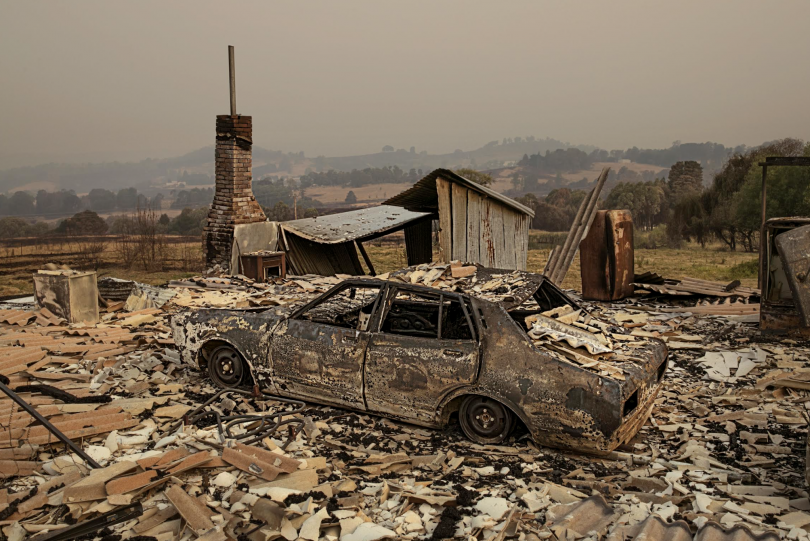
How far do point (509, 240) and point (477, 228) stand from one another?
864 millimetres

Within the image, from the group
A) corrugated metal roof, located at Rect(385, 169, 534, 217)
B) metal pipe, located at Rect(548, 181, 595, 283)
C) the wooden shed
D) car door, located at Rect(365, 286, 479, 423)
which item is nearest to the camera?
car door, located at Rect(365, 286, 479, 423)

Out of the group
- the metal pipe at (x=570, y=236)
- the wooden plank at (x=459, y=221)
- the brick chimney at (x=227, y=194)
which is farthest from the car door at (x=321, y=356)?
the brick chimney at (x=227, y=194)

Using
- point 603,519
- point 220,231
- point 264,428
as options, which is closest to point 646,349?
point 603,519

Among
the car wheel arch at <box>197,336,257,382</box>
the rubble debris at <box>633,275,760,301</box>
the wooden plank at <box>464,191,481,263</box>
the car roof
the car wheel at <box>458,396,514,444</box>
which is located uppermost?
the wooden plank at <box>464,191,481,263</box>

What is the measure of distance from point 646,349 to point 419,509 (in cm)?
271

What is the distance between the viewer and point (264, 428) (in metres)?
5.62

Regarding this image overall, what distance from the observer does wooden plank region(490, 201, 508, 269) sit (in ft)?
43.5

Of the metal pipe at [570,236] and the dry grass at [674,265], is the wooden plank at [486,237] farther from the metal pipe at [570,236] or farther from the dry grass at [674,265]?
the dry grass at [674,265]

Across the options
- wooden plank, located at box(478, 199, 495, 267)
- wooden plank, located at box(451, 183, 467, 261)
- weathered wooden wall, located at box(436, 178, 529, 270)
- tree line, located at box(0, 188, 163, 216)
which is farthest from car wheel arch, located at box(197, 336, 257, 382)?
tree line, located at box(0, 188, 163, 216)

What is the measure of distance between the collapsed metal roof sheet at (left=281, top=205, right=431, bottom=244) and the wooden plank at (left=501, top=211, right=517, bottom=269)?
2565 millimetres

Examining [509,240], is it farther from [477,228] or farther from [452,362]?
[452,362]

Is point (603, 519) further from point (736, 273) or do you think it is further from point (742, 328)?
point (736, 273)

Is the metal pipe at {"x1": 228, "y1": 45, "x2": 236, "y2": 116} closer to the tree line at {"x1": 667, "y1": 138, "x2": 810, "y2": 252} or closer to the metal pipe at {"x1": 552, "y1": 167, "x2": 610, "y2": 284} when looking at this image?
the metal pipe at {"x1": 552, "y1": 167, "x2": 610, "y2": 284}

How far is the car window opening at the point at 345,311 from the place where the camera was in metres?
6.29
